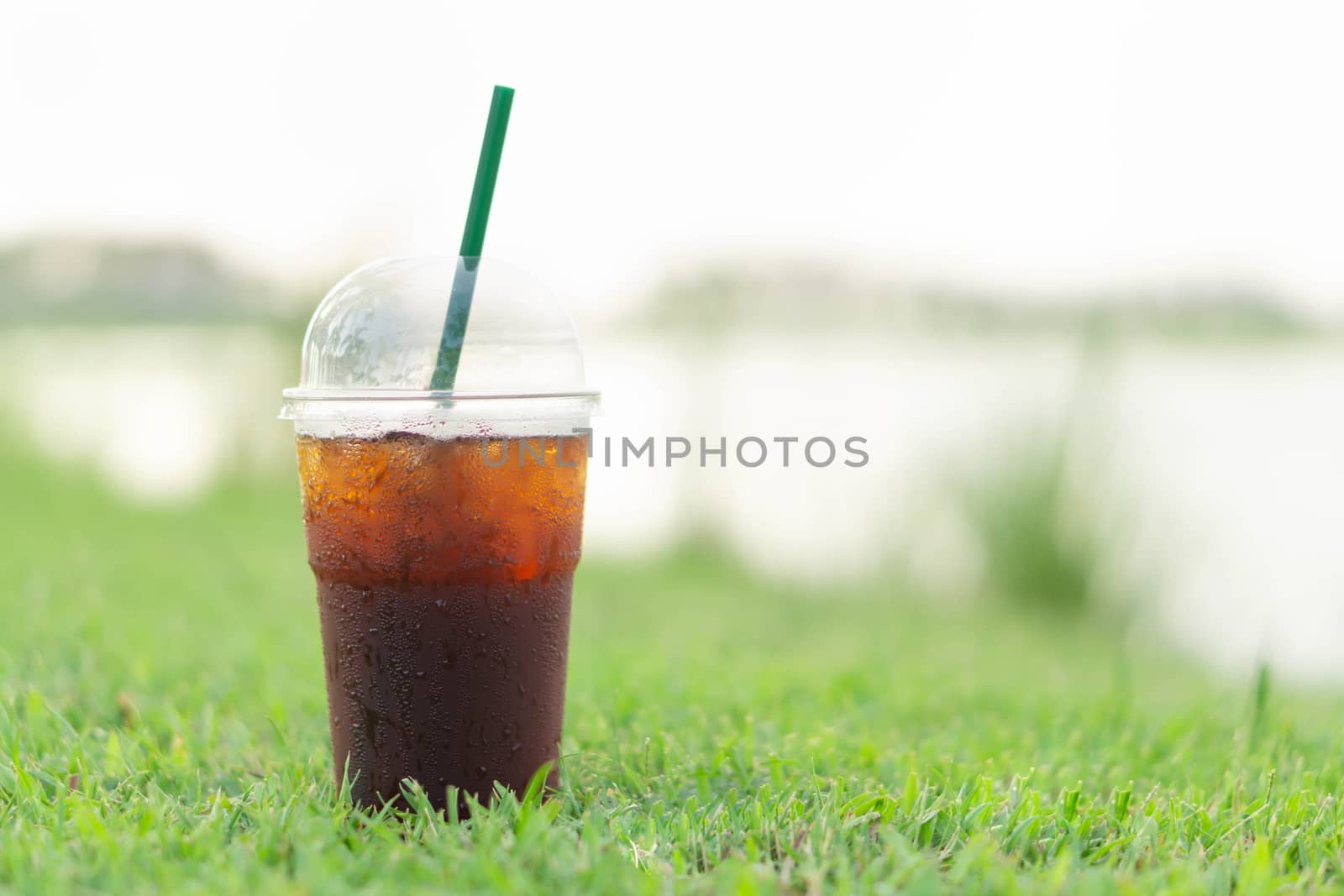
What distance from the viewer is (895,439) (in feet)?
21.9

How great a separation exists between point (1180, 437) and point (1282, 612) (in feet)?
4.57

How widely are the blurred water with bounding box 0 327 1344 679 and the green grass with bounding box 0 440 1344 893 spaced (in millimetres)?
1722

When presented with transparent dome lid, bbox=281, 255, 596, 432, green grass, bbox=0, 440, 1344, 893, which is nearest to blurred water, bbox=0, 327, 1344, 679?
green grass, bbox=0, 440, 1344, 893

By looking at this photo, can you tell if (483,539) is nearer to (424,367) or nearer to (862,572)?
(424,367)

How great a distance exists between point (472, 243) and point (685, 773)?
1.02 m

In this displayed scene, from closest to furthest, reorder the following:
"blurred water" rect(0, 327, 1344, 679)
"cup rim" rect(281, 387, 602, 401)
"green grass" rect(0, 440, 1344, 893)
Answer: "green grass" rect(0, 440, 1344, 893) → "cup rim" rect(281, 387, 602, 401) → "blurred water" rect(0, 327, 1344, 679)

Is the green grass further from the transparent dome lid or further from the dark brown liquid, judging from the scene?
the transparent dome lid

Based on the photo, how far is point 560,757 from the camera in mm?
2023

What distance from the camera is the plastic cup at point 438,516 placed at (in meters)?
1.83

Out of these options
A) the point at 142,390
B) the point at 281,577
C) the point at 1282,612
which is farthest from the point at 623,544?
the point at 142,390

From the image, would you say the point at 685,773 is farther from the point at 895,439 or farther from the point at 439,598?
the point at 895,439

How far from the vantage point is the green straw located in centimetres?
187

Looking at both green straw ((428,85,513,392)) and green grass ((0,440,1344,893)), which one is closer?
green grass ((0,440,1344,893))

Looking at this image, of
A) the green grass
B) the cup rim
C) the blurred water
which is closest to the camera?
the green grass
